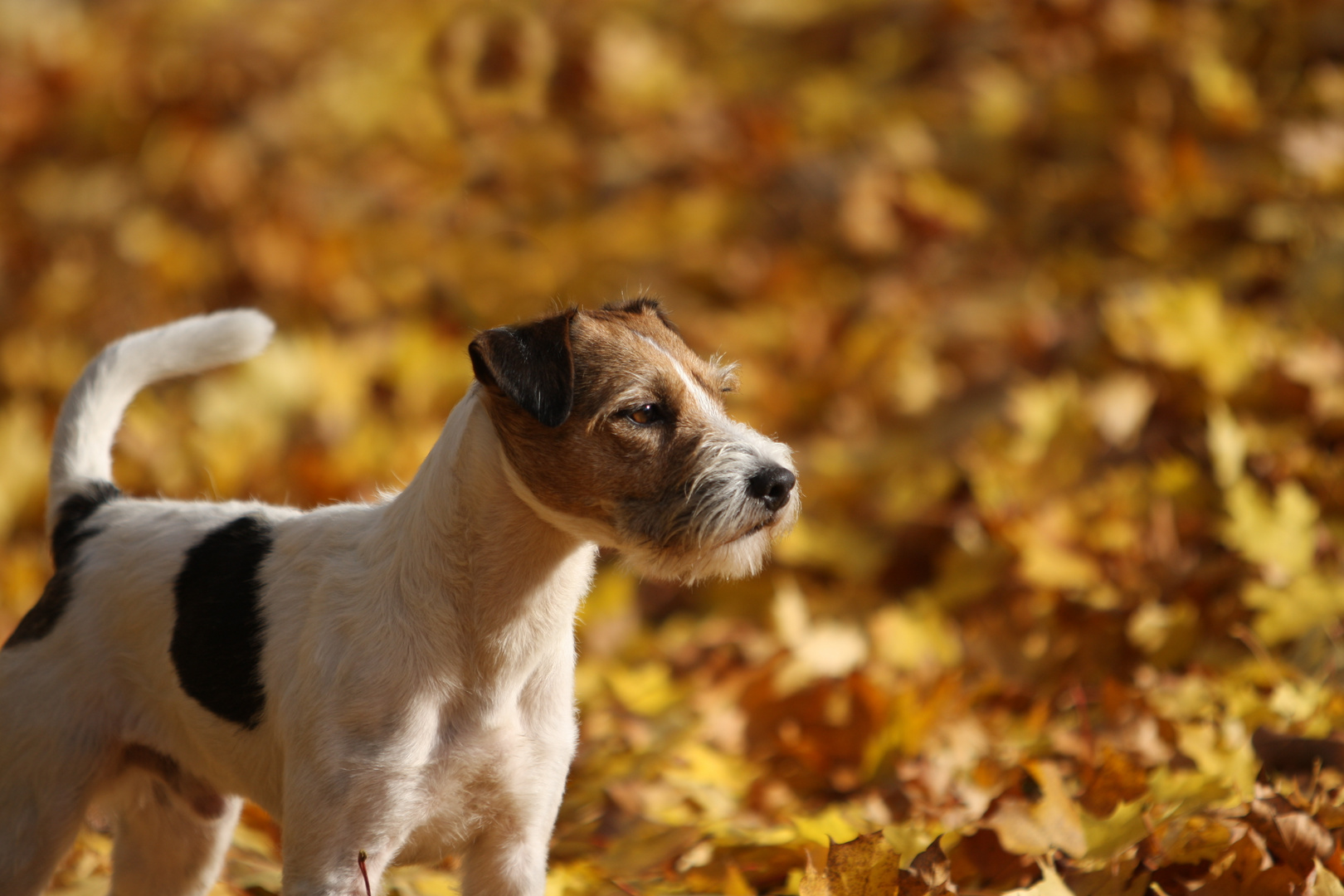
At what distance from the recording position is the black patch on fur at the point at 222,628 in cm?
286

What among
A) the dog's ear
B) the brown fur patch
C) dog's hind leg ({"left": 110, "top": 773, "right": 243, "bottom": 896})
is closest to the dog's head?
the dog's ear

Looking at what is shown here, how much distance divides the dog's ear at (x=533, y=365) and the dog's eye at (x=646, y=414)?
16 centimetres

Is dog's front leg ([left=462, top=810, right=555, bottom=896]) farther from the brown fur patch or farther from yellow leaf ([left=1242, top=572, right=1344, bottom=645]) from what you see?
yellow leaf ([left=1242, top=572, right=1344, bottom=645])

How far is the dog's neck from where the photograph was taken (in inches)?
109

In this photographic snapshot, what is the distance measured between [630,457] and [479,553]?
420mm

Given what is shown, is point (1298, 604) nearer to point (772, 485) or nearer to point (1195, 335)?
point (1195, 335)

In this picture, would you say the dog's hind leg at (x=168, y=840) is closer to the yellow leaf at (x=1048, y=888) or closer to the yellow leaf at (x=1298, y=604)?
the yellow leaf at (x=1048, y=888)

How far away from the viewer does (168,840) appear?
327 centimetres

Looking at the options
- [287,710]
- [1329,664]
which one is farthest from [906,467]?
[287,710]

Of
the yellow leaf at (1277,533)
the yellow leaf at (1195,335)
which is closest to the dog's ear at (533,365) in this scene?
the yellow leaf at (1277,533)

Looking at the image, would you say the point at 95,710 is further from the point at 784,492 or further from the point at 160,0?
the point at 160,0

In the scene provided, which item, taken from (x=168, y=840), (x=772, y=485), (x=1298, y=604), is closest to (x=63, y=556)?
(x=168, y=840)

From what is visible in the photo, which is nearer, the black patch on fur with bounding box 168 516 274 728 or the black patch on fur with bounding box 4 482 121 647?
the black patch on fur with bounding box 168 516 274 728

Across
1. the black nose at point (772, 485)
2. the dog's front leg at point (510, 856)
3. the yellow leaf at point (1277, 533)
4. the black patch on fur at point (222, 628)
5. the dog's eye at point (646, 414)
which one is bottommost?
the yellow leaf at point (1277, 533)
